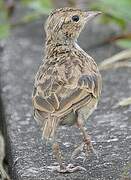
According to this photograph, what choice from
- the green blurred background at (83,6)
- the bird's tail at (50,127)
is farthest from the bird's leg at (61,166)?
the green blurred background at (83,6)

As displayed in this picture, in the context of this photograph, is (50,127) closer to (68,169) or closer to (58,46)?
(68,169)

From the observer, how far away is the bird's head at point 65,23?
5977 mm

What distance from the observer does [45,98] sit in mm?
5188

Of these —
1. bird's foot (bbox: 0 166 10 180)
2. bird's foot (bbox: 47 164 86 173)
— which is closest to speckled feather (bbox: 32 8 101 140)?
bird's foot (bbox: 47 164 86 173)

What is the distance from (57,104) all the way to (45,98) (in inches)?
5.2

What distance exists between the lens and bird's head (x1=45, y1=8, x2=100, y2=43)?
598cm

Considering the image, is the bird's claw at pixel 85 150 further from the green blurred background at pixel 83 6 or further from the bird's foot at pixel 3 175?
the green blurred background at pixel 83 6

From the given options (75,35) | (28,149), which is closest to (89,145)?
(28,149)

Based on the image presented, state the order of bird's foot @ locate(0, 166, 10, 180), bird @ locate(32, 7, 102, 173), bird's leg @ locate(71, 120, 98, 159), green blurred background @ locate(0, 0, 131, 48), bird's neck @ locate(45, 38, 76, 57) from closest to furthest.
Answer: bird @ locate(32, 7, 102, 173), bird's leg @ locate(71, 120, 98, 159), bird's foot @ locate(0, 166, 10, 180), bird's neck @ locate(45, 38, 76, 57), green blurred background @ locate(0, 0, 131, 48)

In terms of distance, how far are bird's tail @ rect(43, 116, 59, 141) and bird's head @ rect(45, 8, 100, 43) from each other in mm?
1097

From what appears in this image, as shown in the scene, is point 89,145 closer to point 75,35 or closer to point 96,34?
point 75,35

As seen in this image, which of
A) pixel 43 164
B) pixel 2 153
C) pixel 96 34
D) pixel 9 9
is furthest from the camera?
pixel 9 9

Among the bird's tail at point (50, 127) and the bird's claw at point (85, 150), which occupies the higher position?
the bird's tail at point (50, 127)

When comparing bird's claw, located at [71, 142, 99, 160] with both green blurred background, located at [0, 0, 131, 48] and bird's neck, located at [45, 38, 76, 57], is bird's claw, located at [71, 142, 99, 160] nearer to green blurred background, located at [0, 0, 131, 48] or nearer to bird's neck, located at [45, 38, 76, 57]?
bird's neck, located at [45, 38, 76, 57]
